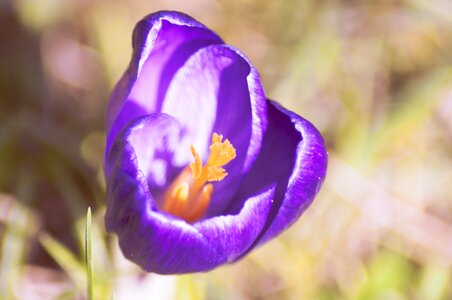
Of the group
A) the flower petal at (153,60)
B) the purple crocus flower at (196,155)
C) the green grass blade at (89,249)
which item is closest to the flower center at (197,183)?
the purple crocus flower at (196,155)

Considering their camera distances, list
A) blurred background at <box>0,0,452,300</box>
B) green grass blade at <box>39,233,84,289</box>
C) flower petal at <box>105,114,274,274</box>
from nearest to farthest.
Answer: flower petal at <box>105,114,274,274</box>
green grass blade at <box>39,233,84,289</box>
blurred background at <box>0,0,452,300</box>

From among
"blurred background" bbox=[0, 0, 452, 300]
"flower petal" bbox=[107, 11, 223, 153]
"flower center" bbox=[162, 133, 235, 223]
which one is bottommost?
"blurred background" bbox=[0, 0, 452, 300]

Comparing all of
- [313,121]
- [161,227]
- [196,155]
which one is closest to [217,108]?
[196,155]

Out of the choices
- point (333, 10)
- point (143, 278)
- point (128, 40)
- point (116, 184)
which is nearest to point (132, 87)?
point (116, 184)

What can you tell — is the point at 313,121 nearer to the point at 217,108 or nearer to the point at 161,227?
the point at 217,108

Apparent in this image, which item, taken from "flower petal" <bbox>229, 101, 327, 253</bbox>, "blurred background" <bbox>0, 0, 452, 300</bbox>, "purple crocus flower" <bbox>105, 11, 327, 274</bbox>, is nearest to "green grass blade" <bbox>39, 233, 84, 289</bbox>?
"blurred background" <bbox>0, 0, 452, 300</bbox>

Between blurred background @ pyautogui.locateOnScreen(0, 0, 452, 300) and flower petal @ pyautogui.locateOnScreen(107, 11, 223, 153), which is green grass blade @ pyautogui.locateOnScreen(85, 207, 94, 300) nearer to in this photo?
flower petal @ pyautogui.locateOnScreen(107, 11, 223, 153)
